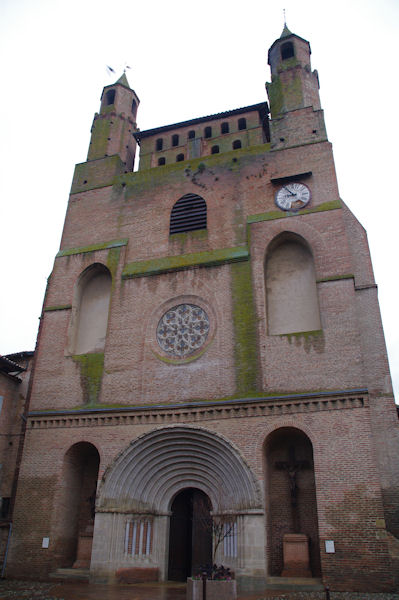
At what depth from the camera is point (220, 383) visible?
1650 centimetres

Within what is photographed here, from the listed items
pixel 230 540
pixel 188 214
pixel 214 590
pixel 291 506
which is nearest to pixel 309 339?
pixel 291 506

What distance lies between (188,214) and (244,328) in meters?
6.07

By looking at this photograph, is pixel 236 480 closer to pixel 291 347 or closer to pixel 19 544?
pixel 291 347

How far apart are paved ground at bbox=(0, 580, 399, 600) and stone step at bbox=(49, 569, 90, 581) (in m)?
0.30

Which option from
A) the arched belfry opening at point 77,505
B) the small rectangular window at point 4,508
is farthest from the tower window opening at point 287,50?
the small rectangular window at point 4,508

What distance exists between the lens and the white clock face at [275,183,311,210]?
62.1ft

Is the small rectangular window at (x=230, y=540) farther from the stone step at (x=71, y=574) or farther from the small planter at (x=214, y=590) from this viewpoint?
the stone step at (x=71, y=574)

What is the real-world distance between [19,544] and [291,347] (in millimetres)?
10967

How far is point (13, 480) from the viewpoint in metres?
18.5

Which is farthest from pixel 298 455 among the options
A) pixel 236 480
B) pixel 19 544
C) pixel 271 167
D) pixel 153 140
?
pixel 153 140

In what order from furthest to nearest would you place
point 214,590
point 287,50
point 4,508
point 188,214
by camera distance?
point 287,50
point 188,214
point 4,508
point 214,590

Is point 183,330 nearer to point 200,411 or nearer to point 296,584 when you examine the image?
point 200,411

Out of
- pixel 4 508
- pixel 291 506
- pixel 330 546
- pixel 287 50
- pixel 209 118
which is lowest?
pixel 330 546

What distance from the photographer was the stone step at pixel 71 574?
15.3 metres
